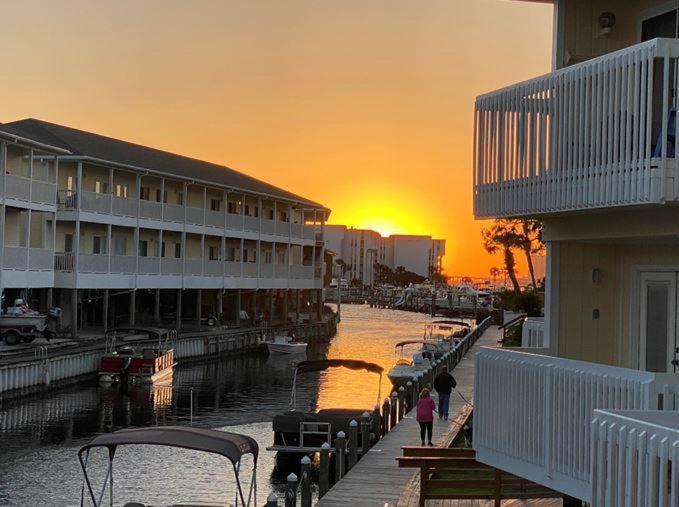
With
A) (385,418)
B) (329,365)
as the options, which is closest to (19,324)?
(329,365)

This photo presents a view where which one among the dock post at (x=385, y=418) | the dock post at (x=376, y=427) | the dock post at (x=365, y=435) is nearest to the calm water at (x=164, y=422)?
the dock post at (x=365, y=435)

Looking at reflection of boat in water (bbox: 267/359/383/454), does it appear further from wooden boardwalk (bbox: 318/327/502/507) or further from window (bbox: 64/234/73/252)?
window (bbox: 64/234/73/252)

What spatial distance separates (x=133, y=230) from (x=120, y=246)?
4.85 ft

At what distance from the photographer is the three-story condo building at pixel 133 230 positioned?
54.5m

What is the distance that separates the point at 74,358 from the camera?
50.7 meters

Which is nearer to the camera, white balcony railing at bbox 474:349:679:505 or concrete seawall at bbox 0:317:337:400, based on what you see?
white balcony railing at bbox 474:349:679:505

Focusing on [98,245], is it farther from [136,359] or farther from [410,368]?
[410,368]

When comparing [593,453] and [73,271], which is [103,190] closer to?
[73,271]

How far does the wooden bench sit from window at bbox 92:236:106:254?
48187mm

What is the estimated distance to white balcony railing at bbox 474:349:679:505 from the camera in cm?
1123

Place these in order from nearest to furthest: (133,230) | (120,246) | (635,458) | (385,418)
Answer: (635,458)
(385,418)
(120,246)
(133,230)

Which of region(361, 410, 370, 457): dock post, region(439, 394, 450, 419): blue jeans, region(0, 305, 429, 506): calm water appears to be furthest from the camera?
region(439, 394, 450, 419): blue jeans

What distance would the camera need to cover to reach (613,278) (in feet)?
49.2

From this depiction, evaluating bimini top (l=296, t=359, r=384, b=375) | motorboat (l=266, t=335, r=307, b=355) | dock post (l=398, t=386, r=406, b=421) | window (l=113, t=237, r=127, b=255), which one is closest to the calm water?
motorboat (l=266, t=335, r=307, b=355)
